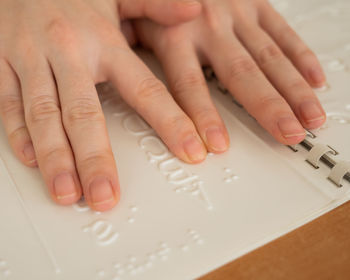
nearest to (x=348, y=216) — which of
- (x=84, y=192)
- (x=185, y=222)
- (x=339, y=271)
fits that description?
(x=339, y=271)

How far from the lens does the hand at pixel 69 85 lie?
0.45 m

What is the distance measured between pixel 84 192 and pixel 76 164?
0.04 meters

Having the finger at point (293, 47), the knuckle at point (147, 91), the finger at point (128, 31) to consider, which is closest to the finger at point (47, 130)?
the knuckle at point (147, 91)

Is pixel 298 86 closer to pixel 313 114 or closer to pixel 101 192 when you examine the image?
pixel 313 114

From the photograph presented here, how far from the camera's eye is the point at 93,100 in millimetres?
519

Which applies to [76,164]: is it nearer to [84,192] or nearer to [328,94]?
[84,192]

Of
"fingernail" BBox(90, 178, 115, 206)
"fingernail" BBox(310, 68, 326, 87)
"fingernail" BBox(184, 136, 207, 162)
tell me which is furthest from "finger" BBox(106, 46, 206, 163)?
"fingernail" BBox(310, 68, 326, 87)

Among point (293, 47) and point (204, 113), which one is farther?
point (293, 47)

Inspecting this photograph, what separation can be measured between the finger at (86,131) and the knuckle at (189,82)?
12 centimetres

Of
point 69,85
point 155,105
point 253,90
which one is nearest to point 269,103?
point 253,90

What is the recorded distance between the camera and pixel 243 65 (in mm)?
599

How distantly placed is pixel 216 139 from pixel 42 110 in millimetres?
214

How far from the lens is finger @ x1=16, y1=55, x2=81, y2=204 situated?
1.45 feet

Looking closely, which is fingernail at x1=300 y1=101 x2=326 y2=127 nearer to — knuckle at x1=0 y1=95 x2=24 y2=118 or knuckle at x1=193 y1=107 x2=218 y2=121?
knuckle at x1=193 y1=107 x2=218 y2=121
